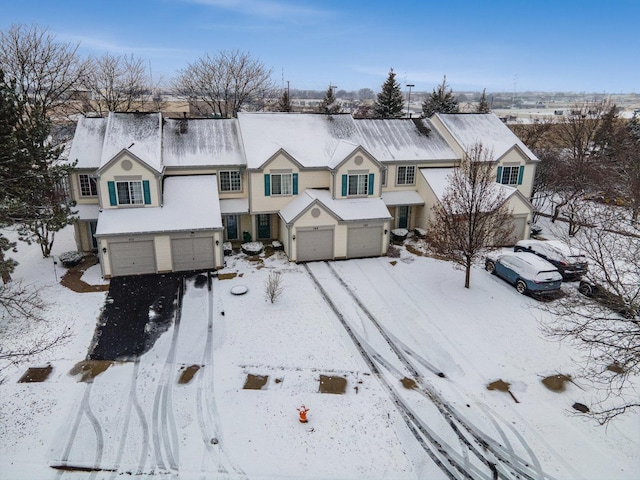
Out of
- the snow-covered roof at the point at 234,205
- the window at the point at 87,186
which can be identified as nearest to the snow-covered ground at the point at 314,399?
the snow-covered roof at the point at 234,205

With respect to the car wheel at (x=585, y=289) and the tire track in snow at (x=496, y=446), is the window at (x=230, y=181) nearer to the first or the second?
the tire track in snow at (x=496, y=446)

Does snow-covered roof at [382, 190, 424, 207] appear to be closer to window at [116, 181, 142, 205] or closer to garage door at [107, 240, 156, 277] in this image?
garage door at [107, 240, 156, 277]

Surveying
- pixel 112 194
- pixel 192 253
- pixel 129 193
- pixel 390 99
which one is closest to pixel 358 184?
pixel 192 253

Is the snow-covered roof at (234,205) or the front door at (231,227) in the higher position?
the snow-covered roof at (234,205)

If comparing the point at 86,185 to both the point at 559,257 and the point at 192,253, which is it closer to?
the point at 192,253

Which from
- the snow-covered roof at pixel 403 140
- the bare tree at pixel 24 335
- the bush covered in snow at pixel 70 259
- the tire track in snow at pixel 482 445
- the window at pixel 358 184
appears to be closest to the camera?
the tire track in snow at pixel 482 445

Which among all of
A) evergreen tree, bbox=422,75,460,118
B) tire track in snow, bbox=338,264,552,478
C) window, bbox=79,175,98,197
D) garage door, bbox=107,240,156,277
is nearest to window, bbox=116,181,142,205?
garage door, bbox=107,240,156,277
